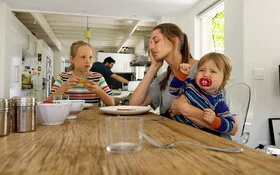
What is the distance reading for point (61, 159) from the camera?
1.47 ft

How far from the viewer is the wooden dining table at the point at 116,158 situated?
0.39 metres

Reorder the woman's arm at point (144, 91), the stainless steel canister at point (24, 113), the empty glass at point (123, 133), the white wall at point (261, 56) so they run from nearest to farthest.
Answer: the empty glass at point (123, 133)
the stainless steel canister at point (24, 113)
the woman's arm at point (144, 91)
the white wall at point (261, 56)

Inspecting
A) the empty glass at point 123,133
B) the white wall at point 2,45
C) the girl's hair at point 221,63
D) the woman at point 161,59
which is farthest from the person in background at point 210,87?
the white wall at point 2,45

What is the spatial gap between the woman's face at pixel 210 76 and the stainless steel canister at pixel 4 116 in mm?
842

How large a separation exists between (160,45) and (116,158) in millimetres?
1013

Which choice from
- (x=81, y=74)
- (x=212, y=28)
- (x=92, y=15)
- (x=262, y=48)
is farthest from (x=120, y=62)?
(x=81, y=74)

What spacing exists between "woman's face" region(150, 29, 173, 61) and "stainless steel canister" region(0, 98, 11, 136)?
3.05 feet

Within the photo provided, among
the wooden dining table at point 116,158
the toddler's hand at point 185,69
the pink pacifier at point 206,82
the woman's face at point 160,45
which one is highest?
the woman's face at point 160,45

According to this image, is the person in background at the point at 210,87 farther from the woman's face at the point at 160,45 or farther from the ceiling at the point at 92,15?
the ceiling at the point at 92,15

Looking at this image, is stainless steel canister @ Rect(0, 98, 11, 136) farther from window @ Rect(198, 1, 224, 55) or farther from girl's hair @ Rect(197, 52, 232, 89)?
window @ Rect(198, 1, 224, 55)

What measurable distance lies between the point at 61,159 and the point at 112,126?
0.14m

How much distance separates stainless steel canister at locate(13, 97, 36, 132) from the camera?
69cm

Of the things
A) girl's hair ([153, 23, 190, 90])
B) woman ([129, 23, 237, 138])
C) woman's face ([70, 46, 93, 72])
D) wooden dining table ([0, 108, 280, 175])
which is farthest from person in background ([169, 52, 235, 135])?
woman's face ([70, 46, 93, 72])

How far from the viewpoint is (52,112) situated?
2.66ft
